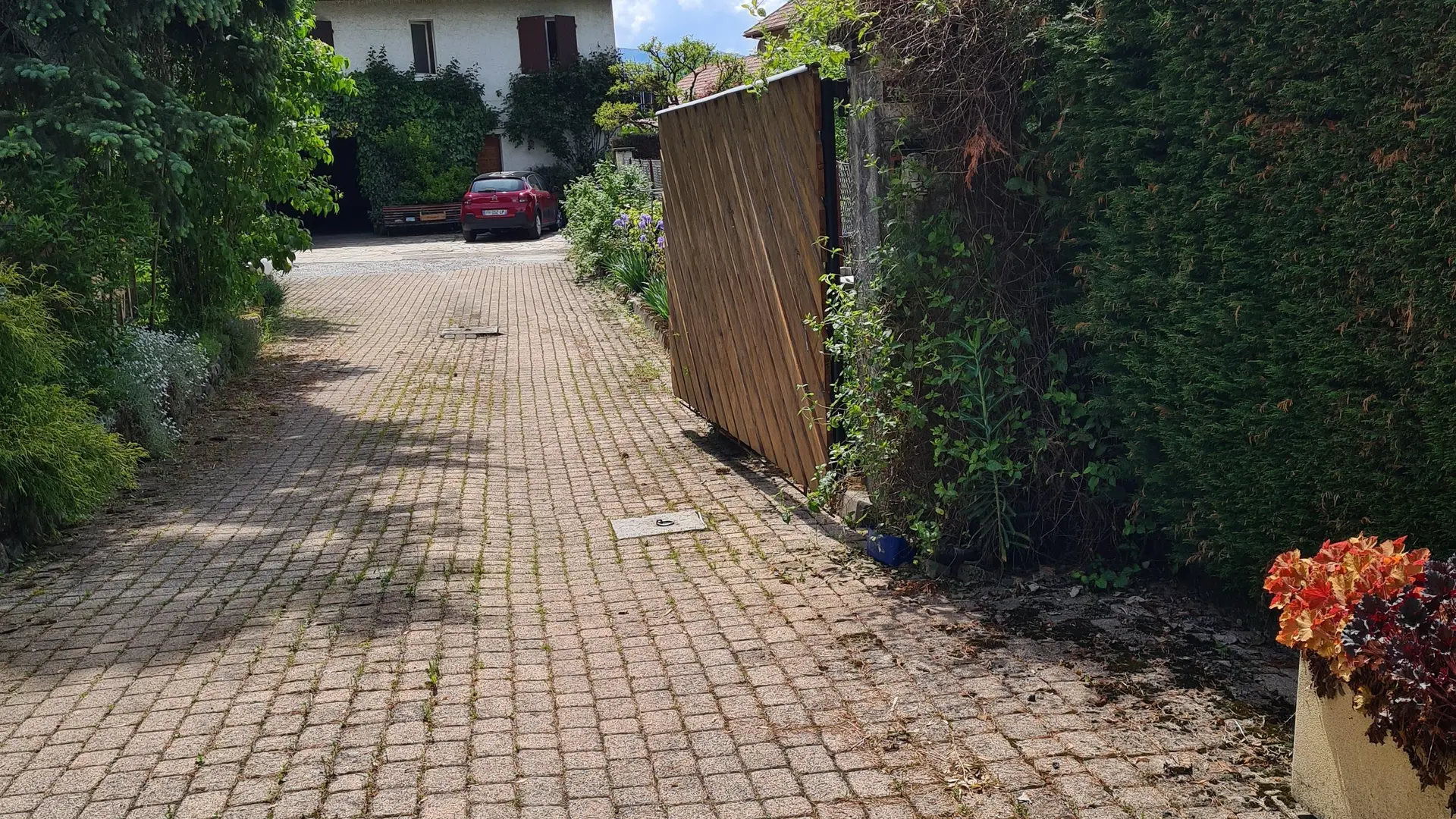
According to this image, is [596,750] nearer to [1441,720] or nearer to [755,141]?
[1441,720]

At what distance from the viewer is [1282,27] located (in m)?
3.88

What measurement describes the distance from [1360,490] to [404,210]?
111 ft

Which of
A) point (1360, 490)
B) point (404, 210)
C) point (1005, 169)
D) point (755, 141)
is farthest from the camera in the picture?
point (404, 210)

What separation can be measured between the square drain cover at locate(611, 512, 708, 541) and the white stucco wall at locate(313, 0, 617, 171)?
32.3 meters

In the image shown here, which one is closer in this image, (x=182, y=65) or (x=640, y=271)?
(x=182, y=65)

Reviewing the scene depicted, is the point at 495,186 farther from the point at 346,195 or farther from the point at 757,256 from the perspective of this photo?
the point at 757,256

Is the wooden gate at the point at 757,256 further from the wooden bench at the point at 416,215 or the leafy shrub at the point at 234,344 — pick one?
the wooden bench at the point at 416,215

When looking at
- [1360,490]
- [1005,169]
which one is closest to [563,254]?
[1005,169]

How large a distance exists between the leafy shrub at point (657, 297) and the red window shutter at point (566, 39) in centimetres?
2479

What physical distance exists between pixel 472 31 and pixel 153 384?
30050 mm

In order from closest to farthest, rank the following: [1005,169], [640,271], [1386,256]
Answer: [1386,256]
[1005,169]
[640,271]

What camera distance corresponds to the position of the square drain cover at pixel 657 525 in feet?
22.1

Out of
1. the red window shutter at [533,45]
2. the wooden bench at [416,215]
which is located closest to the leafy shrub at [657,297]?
the wooden bench at [416,215]

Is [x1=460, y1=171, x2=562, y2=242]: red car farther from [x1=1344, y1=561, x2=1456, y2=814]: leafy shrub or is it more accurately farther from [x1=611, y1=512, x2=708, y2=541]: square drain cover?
[x1=1344, y1=561, x2=1456, y2=814]: leafy shrub
